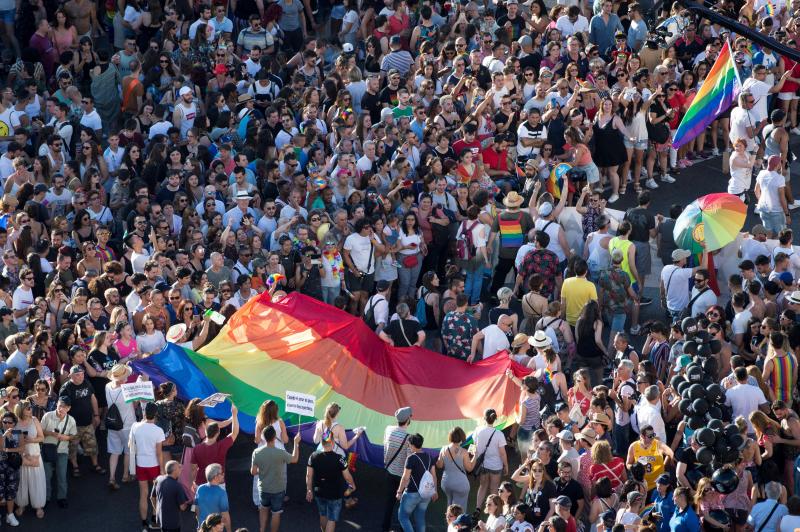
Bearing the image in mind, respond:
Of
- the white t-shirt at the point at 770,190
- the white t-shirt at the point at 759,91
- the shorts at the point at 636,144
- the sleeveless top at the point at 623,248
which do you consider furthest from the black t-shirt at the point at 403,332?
the white t-shirt at the point at 759,91

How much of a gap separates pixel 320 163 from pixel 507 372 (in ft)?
16.6

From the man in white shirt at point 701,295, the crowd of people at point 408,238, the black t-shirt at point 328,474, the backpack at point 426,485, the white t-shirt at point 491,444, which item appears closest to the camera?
the backpack at point 426,485

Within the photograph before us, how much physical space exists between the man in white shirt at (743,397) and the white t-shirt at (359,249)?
5016 millimetres

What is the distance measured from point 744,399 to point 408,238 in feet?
16.5

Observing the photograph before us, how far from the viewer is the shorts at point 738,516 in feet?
46.0

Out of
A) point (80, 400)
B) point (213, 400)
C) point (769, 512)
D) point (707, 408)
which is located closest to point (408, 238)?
point (213, 400)

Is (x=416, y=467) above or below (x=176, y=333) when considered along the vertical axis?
below

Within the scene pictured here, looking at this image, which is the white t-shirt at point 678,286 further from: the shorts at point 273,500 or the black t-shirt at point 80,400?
the black t-shirt at point 80,400

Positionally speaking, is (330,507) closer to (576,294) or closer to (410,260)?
(576,294)

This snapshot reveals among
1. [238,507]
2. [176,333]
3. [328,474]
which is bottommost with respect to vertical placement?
[238,507]

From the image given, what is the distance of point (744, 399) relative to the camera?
606 inches

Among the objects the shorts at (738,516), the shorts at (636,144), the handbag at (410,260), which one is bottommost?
the shorts at (738,516)

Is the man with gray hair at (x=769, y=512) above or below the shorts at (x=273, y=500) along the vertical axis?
below

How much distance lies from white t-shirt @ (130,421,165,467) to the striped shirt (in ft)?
7.25
